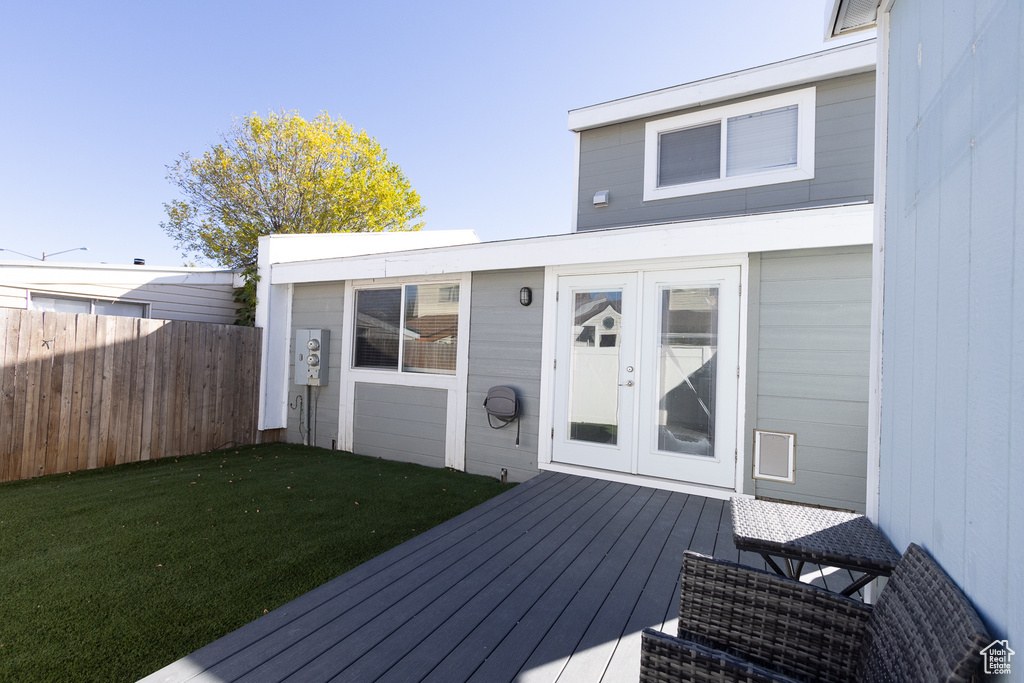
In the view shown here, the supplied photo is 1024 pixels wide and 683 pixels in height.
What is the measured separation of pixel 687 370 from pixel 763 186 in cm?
223

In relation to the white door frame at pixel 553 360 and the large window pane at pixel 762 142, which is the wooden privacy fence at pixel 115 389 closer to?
the white door frame at pixel 553 360

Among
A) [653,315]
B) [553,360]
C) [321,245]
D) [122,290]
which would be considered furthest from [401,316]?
[122,290]

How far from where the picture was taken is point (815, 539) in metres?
1.46

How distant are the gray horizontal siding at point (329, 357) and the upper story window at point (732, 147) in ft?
13.3

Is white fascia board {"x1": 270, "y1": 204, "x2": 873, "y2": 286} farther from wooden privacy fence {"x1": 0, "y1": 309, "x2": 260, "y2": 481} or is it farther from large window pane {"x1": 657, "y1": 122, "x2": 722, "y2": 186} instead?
wooden privacy fence {"x1": 0, "y1": 309, "x2": 260, "y2": 481}

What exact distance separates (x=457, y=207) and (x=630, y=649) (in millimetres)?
18582

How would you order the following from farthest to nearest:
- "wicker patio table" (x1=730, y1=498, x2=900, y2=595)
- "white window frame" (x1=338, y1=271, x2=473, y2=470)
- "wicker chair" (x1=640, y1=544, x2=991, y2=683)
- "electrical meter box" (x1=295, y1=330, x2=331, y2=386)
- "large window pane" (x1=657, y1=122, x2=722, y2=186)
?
"electrical meter box" (x1=295, y1=330, x2=331, y2=386), "large window pane" (x1=657, y1=122, x2=722, y2=186), "white window frame" (x1=338, y1=271, x2=473, y2=470), "wicker patio table" (x1=730, y1=498, x2=900, y2=595), "wicker chair" (x1=640, y1=544, x2=991, y2=683)

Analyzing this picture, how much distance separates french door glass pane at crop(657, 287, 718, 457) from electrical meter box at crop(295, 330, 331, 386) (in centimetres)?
405

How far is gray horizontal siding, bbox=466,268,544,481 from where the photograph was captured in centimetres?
443

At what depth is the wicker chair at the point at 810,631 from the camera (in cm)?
84

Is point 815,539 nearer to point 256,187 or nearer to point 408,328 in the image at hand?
point 408,328

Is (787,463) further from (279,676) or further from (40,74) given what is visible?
(40,74)

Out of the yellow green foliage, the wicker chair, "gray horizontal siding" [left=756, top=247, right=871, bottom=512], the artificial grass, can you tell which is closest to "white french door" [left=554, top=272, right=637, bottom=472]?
the artificial grass

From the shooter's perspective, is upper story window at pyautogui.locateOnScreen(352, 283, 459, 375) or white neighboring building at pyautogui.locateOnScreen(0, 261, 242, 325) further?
white neighboring building at pyautogui.locateOnScreen(0, 261, 242, 325)
